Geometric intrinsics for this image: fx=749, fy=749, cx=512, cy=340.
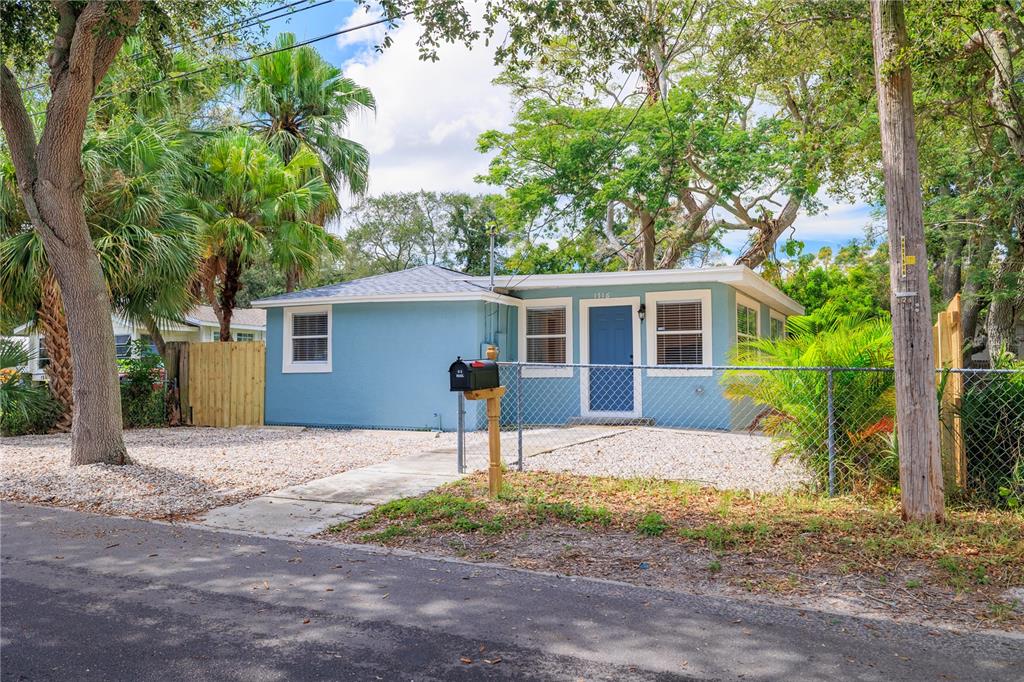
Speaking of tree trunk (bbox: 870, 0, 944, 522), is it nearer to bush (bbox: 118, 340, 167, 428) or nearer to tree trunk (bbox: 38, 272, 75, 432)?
tree trunk (bbox: 38, 272, 75, 432)

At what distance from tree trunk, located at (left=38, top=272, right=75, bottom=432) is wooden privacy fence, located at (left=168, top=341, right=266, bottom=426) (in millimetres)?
2138

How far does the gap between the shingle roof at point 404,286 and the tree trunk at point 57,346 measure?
11.3 ft

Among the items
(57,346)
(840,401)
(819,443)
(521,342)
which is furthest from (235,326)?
(840,401)

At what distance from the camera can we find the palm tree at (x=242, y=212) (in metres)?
14.9

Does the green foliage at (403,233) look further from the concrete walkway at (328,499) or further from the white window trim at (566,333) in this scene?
the concrete walkway at (328,499)

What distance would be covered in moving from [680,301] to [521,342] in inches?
121

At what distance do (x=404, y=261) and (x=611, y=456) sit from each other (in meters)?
29.5

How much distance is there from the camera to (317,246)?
16.6 m

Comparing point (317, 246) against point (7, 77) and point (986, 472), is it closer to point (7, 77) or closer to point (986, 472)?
point (7, 77)

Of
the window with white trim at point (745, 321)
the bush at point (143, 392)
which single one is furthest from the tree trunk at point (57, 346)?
the window with white trim at point (745, 321)

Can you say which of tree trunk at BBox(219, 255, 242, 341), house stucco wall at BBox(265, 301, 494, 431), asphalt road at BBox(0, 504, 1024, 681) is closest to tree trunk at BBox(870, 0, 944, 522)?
asphalt road at BBox(0, 504, 1024, 681)

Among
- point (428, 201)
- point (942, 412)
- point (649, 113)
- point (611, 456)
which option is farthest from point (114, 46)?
point (428, 201)

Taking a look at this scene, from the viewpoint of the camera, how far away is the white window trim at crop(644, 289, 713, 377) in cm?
1279

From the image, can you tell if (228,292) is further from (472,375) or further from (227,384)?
(472,375)
